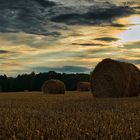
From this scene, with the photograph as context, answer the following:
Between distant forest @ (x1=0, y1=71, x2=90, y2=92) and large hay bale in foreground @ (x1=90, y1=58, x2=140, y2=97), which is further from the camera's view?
distant forest @ (x1=0, y1=71, x2=90, y2=92)

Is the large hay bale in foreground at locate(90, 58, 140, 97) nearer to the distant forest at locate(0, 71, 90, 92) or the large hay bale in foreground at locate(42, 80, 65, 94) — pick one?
the large hay bale in foreground at locate(42, 80, 65, 94)

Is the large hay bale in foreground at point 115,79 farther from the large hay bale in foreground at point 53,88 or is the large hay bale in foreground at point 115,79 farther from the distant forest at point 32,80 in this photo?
the distant forest at point 32,80

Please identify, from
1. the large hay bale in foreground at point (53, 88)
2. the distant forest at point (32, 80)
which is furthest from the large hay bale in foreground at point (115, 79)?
the distant forest at point (32, 80)

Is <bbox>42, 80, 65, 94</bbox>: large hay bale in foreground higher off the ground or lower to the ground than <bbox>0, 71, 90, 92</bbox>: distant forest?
lower

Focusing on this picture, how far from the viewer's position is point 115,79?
1966 centimetres

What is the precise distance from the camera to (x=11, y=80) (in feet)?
238

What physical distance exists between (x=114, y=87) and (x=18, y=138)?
15.3 meters

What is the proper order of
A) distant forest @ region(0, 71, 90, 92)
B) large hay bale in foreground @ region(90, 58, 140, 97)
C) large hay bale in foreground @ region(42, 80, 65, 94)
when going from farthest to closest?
distant forest @ region(0, 71, 90, 92) < large hay bale in foreground @ region(42, 80, 65, 94) < large hay bale in foreground @ region(90, 58, 140, 97)

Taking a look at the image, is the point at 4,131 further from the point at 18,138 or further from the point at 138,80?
the point at 138,80

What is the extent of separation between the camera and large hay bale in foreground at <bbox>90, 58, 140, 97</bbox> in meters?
19.3

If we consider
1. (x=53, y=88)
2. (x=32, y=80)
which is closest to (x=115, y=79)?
(x=53, y=88)

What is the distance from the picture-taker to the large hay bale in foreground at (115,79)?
1930 cm

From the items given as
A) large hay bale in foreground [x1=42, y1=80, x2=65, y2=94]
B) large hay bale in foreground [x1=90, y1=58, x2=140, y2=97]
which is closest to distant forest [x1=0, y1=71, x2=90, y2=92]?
large hay bale in foreground [x1=42, y1=80, x2=65, y2=94]

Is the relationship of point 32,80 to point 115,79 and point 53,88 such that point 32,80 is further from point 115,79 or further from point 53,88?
point 115,79
